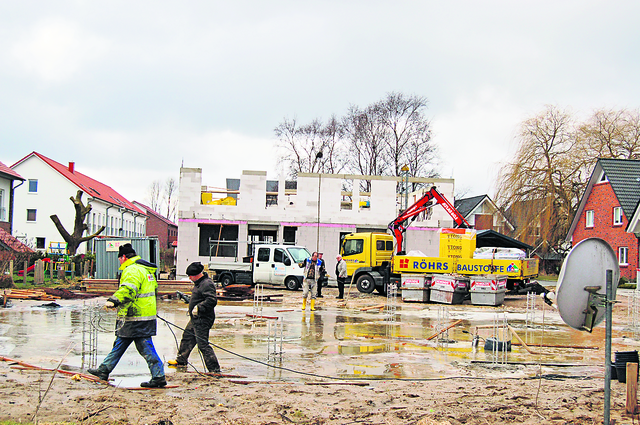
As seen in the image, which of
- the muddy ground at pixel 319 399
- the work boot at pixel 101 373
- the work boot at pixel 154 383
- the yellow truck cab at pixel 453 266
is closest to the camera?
the muddy ground at pixel 319 399

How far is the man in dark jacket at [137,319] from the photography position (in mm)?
7137

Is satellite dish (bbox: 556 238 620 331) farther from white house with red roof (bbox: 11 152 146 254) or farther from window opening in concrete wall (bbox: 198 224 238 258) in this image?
white house with red roof (bbox: 11 152 146 254)

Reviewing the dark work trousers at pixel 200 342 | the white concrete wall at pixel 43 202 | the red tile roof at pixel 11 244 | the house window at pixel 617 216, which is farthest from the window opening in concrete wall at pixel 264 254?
the white concrete wall at pixel 43 202

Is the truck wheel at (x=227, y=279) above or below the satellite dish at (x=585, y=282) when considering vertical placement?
below

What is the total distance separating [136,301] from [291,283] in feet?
61.0

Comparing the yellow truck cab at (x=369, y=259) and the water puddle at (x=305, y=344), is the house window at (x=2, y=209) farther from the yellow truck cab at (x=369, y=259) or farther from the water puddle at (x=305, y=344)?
the yellow truck cab at (x=369, y=259)

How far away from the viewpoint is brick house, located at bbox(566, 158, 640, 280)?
114 feet

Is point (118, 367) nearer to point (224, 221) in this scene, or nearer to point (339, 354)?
point (339, 354)

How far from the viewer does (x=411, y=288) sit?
2195 cm

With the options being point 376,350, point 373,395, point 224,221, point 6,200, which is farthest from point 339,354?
point 6,200

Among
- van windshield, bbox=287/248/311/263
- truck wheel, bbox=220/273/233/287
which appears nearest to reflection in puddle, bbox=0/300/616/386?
truck wheel, bbox=220/273/233/287

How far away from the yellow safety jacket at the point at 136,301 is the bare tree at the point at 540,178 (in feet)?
119

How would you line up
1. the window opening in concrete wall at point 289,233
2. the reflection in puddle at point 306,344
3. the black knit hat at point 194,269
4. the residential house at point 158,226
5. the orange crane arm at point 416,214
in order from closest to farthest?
the black knit hat at point 194,269 → the reflection in puddle at point 306,344 → the orange crane arm at point 416,214 → the window opening in concrete wall at point 289,233 → the residential house at point 158,226

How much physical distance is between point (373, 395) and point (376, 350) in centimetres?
369
